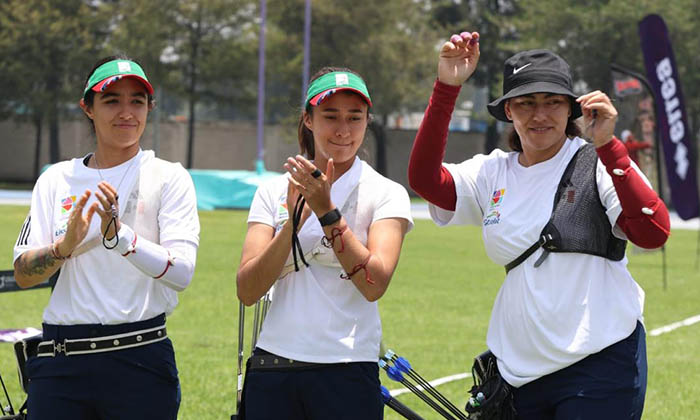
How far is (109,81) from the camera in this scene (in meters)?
3.77

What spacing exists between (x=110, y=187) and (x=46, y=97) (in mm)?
47467

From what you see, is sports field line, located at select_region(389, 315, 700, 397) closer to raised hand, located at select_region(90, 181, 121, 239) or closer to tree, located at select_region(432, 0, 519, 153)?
raised hand, located at select_region(90, 181, 121, 239)

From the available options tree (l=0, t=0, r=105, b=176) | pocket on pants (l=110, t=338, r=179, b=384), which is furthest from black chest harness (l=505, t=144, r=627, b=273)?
tree (l=0, t=0, r=105, b=176)

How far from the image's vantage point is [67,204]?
379 centimetres

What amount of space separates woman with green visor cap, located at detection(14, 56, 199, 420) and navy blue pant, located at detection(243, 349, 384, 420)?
478 millimetres

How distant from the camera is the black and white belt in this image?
3678mm

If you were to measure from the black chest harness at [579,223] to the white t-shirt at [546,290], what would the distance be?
0.02 meters

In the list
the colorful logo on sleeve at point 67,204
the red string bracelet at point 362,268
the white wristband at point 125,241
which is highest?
the colorful logo on sleeve at point 67,204

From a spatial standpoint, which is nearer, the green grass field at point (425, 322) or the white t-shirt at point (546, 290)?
the white t-shirt at point (546, 290)

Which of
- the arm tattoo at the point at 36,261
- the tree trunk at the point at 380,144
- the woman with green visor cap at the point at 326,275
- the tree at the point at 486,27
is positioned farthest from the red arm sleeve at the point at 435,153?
the tree at the point at 486,27

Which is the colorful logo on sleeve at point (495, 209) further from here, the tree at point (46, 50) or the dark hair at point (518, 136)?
the tree at point (46, 50)

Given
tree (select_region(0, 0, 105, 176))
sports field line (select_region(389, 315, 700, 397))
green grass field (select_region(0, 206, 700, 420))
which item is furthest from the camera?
tree (select_region(0, 0, 105, 176))

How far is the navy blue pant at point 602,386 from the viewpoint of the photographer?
11.7 feet

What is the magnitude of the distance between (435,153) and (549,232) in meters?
0.52
